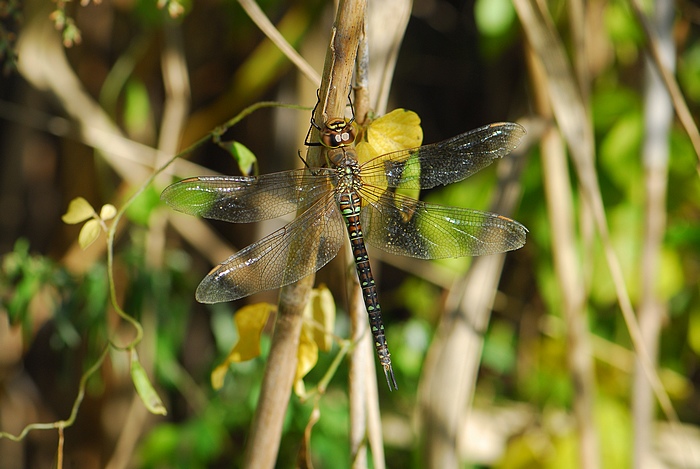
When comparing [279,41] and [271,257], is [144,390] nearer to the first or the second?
[271,257]

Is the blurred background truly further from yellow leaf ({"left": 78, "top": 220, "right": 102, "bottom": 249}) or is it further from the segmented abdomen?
yellow leaf ({"left": 78, "top": 220, "right": 102, "bottom": 249})

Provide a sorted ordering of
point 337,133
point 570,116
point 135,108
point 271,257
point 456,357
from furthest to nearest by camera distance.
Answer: point 135,108
point 456,357
point 570,116
point 271,257
point 337,133

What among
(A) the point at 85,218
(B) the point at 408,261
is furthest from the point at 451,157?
(B) the point at 408,261

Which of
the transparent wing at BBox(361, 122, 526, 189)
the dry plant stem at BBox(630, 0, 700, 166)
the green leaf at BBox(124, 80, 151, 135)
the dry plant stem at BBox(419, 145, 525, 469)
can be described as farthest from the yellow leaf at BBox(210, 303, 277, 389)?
the green leaf at BBox(124, 80, 151, 135)

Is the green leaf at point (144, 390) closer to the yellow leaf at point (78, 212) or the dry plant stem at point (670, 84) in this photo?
the yellow leaf at point (78, 212)

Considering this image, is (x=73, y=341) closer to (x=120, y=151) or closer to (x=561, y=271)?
(x=120, y=151)

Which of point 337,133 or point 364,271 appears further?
point 364,271

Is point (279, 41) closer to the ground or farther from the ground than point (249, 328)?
farther from the ground

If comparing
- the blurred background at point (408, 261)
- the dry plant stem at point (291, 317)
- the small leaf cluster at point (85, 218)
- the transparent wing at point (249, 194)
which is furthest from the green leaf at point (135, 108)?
the dry plant stem at point (291, 317)

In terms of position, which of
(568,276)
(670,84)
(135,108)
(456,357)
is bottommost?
(456,357)
